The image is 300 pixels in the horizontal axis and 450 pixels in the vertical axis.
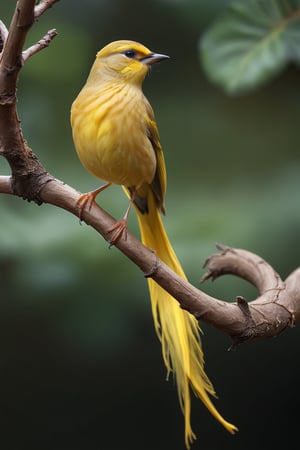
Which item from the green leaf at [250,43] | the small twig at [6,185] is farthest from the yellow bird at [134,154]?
the green leaf at [250,43]

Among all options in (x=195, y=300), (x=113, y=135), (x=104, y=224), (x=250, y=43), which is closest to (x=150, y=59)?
(x=113, y=135)

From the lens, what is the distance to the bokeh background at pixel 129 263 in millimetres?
2254

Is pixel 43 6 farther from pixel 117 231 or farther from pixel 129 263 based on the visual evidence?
pixel 129 263

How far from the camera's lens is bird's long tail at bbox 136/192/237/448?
1.24 meters

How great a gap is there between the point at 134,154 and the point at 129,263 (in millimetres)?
1115

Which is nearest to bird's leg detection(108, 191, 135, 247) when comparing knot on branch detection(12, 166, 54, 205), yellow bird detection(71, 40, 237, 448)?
yellow bird detection(71, 40, 237, 448)

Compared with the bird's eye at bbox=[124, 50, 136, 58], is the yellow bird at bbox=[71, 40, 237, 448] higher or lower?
lower

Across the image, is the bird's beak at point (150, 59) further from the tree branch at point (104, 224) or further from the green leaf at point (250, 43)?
the green leaf at point (250, 43)

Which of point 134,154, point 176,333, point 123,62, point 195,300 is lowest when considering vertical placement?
point 176,333

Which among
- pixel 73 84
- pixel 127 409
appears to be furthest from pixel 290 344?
pixel 73 84

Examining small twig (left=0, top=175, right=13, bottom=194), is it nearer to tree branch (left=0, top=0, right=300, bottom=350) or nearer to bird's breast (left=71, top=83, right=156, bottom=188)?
tree branch (left=0, top=0, right=300, bottom=350)

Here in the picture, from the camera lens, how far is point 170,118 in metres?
2.48

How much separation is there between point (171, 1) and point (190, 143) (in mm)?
452

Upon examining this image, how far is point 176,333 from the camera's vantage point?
1.30 meters
